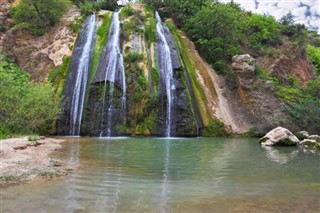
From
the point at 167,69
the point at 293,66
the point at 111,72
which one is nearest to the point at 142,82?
the point at 111,72

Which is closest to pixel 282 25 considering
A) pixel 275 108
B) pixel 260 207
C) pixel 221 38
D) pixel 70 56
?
pixel 221 38

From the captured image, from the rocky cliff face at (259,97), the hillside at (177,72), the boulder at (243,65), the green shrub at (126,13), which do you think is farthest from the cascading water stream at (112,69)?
the rocky cliff face at (259,97)

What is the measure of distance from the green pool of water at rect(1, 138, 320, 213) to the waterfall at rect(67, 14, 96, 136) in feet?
41.7

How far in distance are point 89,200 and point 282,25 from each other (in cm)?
4052

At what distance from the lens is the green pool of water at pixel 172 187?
6617 millimetres

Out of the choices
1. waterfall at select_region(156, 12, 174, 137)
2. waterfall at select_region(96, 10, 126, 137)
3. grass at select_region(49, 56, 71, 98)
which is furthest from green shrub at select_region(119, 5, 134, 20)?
grass at select_region(49, 56, 71, 98)

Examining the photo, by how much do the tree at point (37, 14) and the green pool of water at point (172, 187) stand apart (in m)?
24.3

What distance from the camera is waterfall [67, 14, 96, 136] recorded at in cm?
2577

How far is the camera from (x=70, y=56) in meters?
29.9

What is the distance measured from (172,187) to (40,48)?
1075 inches

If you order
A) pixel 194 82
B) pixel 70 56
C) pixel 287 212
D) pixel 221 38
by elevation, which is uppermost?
pixel 221 38

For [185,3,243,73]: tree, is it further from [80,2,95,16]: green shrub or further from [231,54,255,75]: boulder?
[80,2,95,16]: green shrub

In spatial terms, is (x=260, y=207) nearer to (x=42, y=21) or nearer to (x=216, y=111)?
(x=216, y=111)

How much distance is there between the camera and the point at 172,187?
834 centimetres
